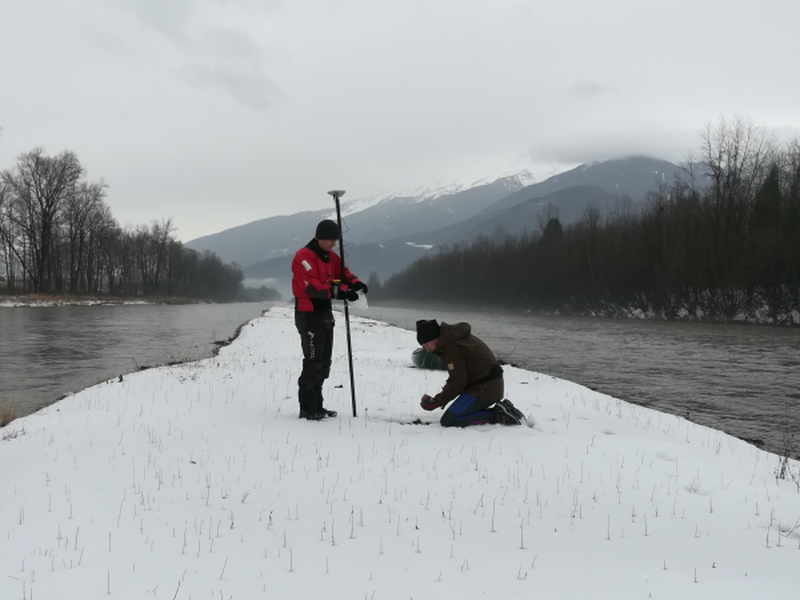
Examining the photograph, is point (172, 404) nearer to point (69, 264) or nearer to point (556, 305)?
point (556, 305)

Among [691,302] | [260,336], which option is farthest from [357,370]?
[691,302]

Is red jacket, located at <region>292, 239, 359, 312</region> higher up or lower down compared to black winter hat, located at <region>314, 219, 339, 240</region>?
lower down

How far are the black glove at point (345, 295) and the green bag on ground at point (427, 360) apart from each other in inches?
274

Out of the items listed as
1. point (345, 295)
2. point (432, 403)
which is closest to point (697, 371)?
point (432, 403)

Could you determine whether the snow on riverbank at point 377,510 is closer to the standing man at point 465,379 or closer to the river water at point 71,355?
the standing man at point 465,379

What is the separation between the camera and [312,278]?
800cm

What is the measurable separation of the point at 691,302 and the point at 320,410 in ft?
169

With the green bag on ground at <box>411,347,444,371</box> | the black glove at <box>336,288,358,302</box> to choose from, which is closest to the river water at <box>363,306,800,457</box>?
the green bag on ground at <box>411,347,444,371</box>

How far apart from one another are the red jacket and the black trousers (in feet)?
0.51

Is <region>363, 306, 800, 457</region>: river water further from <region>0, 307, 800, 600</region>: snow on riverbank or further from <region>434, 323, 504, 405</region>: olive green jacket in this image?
<region>434, 323, 504, 405</region>: olive green jacket

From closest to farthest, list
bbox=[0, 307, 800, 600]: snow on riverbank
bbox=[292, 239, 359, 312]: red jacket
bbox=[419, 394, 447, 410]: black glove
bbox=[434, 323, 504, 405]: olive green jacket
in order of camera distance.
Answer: bbox=[0, 307, 800, 600]: snow on riverbank → bbox=[434, 323, 504, 405]: olive green jacket → bbox=[419, 394, 447, 410]: black glove → bbox=[292, 239, 359, 312]: red jacket

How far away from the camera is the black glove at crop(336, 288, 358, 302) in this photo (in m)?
8.17

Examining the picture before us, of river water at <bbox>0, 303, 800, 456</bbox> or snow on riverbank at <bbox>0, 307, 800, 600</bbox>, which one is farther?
river water at <bbox>0, 303, 800, 456</bbox>

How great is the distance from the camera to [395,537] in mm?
4414
